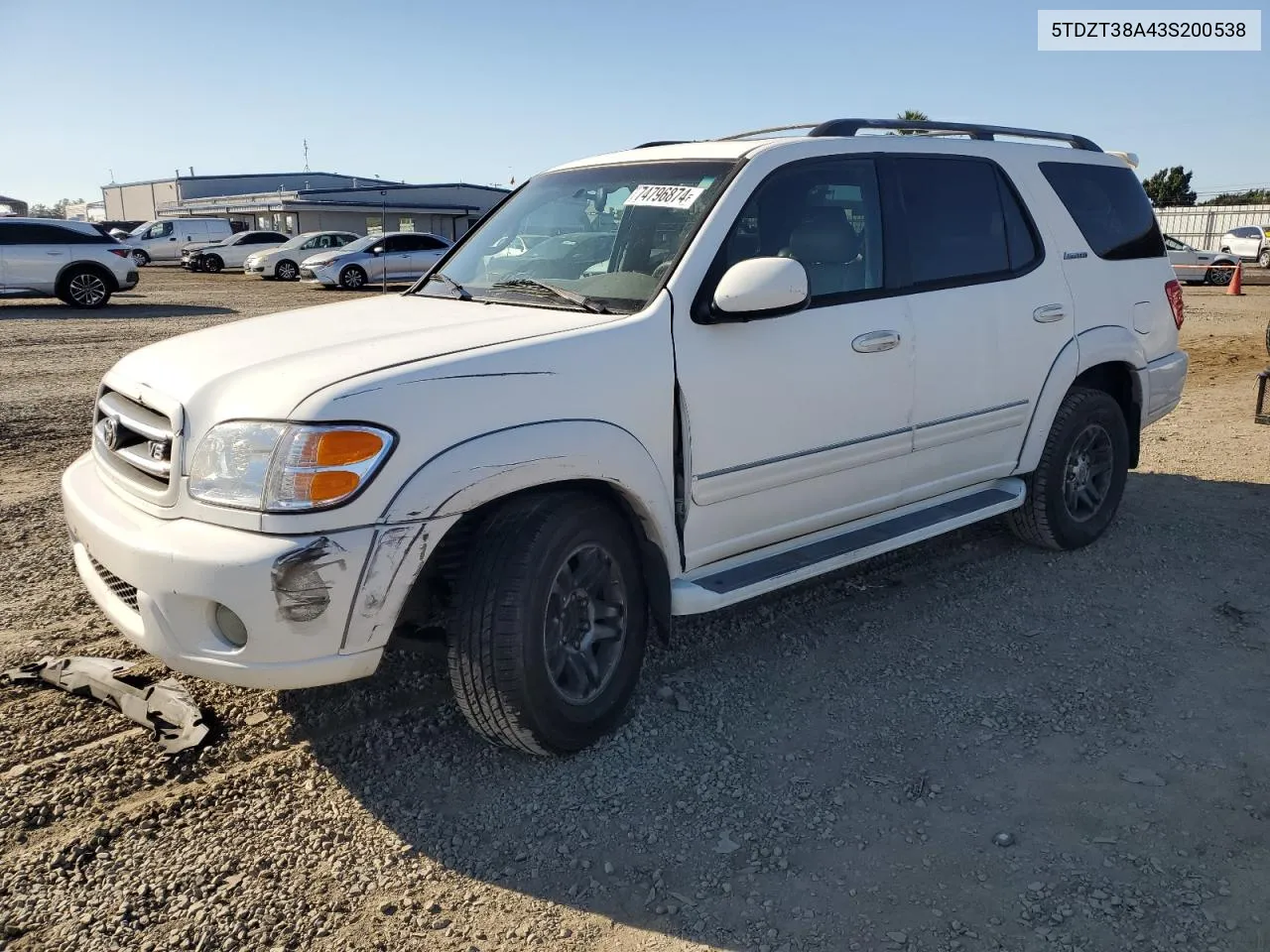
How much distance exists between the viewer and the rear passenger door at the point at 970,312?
165 inches

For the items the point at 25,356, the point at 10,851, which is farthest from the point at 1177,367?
the point at 25,356

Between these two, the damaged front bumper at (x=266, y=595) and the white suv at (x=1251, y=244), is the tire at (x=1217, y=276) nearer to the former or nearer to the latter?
the white suv at (x=1251, y=244)

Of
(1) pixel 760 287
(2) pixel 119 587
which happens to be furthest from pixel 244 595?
(1) pixel 760 287

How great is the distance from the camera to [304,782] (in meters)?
3.12

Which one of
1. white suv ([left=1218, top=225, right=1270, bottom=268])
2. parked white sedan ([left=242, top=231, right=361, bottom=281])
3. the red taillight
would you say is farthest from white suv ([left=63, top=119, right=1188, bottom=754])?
white suv ([left=1218, top=225, right=1270, bottom=268])

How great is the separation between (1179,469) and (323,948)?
257 inches

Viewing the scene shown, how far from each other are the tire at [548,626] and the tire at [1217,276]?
1118 inches

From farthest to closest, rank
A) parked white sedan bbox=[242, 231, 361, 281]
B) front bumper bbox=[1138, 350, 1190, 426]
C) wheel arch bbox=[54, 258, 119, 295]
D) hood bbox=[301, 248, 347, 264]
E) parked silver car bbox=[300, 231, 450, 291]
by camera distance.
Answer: parked white sedan bbox=[242, 231, 361, 281] → hood bbox=[301, 248, 347, 264] → parked silver car bbox=[300, 231, 450, 291] → wheel arch bbox=[54, 258, 119, 295] → front bumper bbox=[1138, 350, 1190, 426]

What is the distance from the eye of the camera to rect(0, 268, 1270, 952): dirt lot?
2566 millimetres

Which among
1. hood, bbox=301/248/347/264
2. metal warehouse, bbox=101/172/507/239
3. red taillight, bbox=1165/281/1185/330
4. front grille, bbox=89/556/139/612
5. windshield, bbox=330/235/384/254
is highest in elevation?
metal warehouse, bbox=101/172/507/239

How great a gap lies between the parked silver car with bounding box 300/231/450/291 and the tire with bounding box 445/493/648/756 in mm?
22583

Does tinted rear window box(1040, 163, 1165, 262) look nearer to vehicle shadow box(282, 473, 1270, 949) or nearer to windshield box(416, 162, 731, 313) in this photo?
vehicle shadow box(282, 473, 1270, 949)

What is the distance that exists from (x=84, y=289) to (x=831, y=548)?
1810 centimetres

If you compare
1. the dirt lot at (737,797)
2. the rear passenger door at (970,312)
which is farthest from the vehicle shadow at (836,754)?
the rear passenger door at (970,312)
